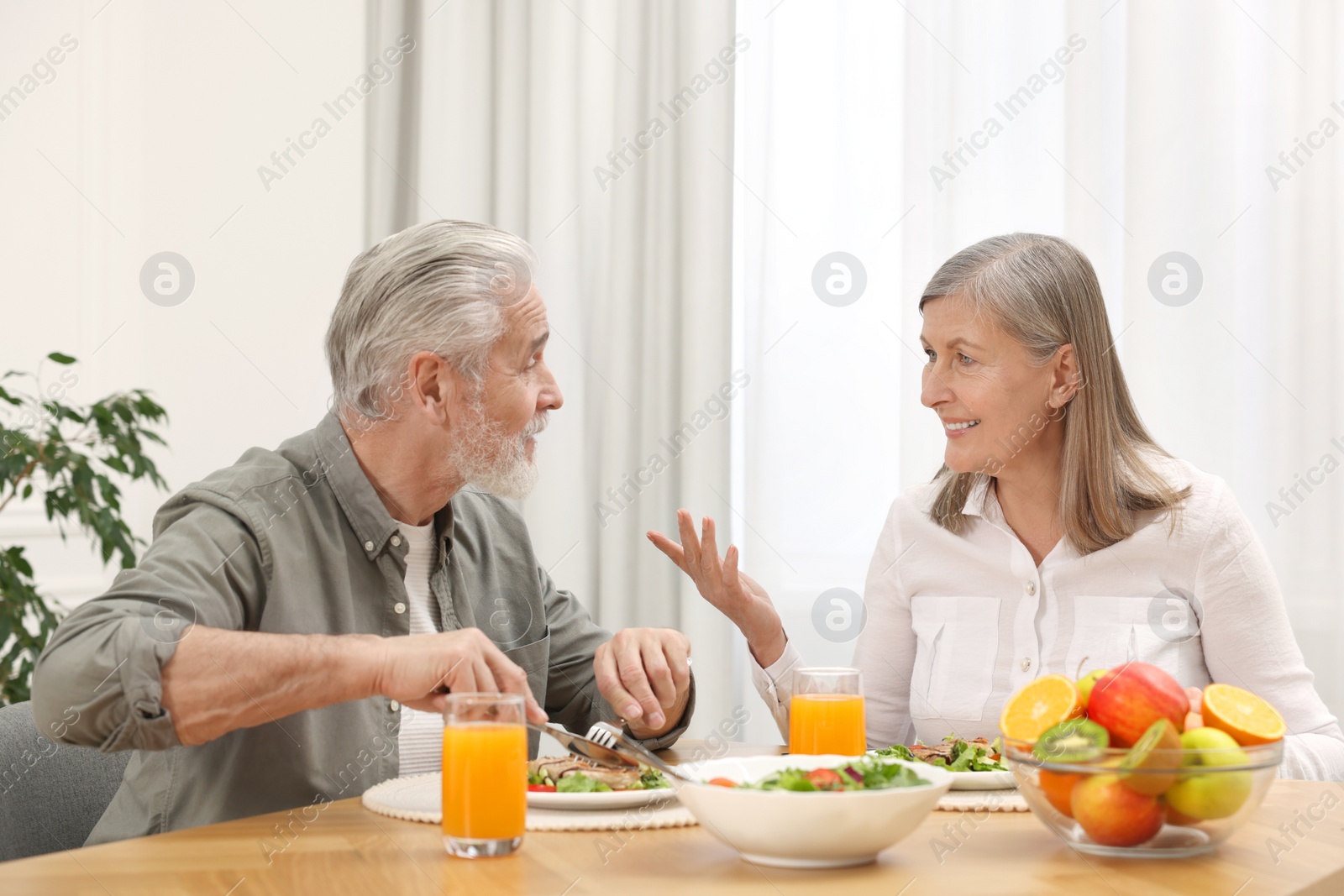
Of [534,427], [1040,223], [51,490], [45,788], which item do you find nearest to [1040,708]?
[534,427]

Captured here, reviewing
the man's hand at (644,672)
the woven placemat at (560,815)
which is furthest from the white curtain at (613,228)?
the woven placemat at (560,815)

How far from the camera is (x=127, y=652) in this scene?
4.15 ft

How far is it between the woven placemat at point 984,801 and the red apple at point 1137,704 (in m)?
0.24

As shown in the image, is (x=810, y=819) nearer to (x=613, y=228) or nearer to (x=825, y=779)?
(x=825, y=779)

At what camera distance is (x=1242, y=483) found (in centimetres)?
247

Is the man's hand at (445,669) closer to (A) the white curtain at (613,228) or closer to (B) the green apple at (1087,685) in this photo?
(B) the green apple at (1087,685)

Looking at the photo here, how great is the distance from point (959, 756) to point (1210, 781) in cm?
39

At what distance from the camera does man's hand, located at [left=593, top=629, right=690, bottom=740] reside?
1.65 meters

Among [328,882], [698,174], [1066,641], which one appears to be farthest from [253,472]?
[698,174]

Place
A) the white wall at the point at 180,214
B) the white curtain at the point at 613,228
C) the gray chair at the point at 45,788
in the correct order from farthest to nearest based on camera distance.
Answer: the white wall at the point at 180,214 < the white curtain at the point at 613,228 < the gray chair at the point at 45,788

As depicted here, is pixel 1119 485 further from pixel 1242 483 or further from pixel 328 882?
pixel 328 882

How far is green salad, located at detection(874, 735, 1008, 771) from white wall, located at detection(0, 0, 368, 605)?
8.02ft

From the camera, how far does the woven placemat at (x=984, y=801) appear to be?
1281mm

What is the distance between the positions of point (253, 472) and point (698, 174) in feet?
5.60
